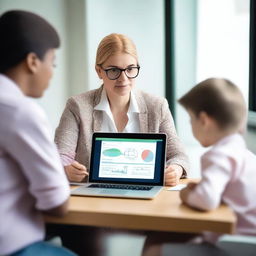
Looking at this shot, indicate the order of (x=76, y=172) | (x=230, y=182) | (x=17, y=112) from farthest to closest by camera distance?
(x=76, y=172), (x=230, y=182), (x=17, y=112)

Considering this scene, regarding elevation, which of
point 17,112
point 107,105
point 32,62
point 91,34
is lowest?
point 107,105

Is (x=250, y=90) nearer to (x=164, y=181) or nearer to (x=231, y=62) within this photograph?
(x=231, y=62)

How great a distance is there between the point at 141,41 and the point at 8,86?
2805 millimetres

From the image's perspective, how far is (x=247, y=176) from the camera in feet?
4.07

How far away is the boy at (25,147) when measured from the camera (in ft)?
3.71

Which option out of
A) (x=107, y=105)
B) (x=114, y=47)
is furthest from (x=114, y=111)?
(x=114, y=47)

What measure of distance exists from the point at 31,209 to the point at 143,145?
56 centimetres

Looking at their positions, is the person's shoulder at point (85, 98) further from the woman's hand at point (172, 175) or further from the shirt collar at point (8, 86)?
the shirt collar at point (8, 86)

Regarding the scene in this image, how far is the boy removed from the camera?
1130mm

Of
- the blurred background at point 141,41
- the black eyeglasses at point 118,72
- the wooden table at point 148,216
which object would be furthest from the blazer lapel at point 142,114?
the blurred background at point 141,41

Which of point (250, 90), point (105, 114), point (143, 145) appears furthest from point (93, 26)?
point (143, 145)

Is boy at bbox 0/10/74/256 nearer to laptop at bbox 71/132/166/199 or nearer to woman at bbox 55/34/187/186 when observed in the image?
laptop at bbox 71/132/166/199

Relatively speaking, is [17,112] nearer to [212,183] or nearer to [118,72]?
[212,183]

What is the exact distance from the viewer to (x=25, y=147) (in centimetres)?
113
